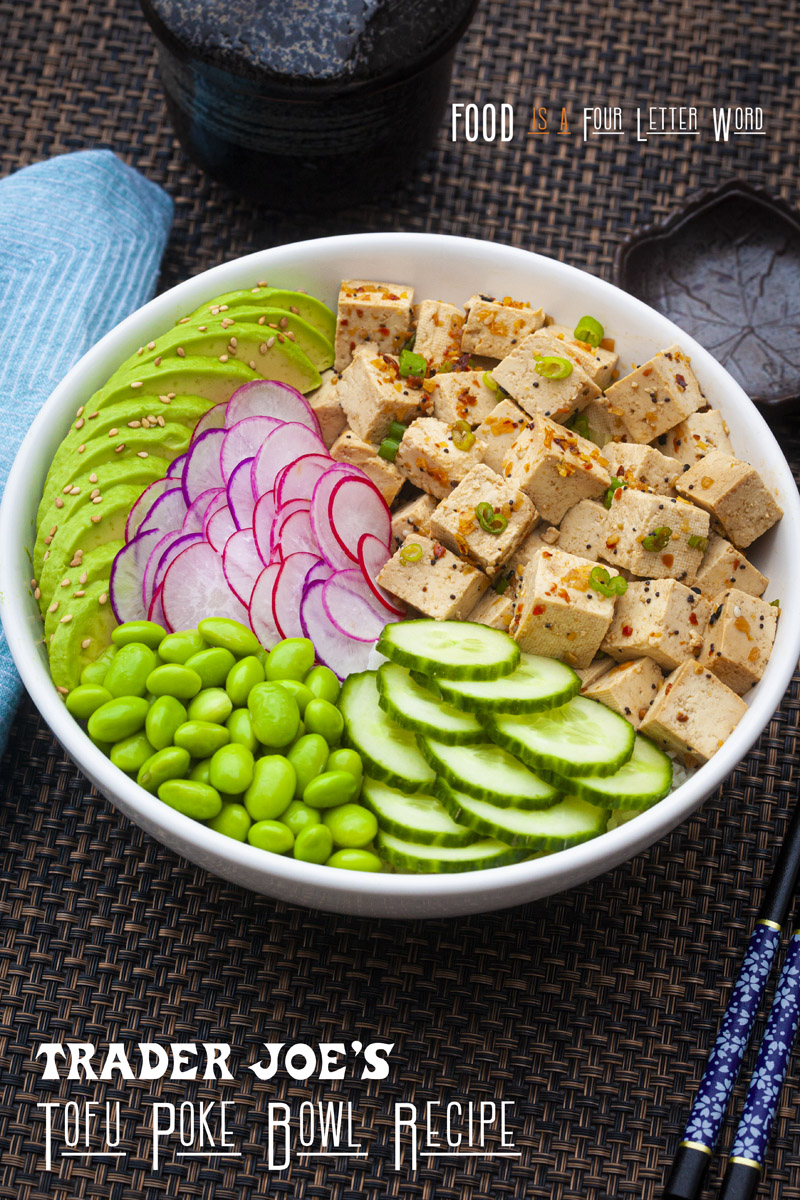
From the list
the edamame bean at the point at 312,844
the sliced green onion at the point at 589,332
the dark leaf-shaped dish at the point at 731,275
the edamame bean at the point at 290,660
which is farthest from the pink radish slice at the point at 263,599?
the dark leaf-shaped dish at the point at 731,275

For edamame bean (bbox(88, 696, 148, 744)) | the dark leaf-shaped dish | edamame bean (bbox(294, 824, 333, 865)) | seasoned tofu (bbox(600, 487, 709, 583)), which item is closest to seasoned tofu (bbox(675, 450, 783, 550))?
seasoned tofu (bbox(600, 487, 709, 583))

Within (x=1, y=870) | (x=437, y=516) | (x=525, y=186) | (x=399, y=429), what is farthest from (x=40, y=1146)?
(x=525, y=186)

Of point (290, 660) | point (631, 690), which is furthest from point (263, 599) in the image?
point (631, 690)

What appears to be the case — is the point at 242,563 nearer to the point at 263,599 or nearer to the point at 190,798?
the point at 263,599

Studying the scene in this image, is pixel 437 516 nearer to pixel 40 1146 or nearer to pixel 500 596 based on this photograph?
pixel 500 596

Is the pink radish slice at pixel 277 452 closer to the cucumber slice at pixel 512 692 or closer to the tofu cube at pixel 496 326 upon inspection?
the tofu cube at pixel 496 326

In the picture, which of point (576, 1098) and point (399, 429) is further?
point (399, 429)
